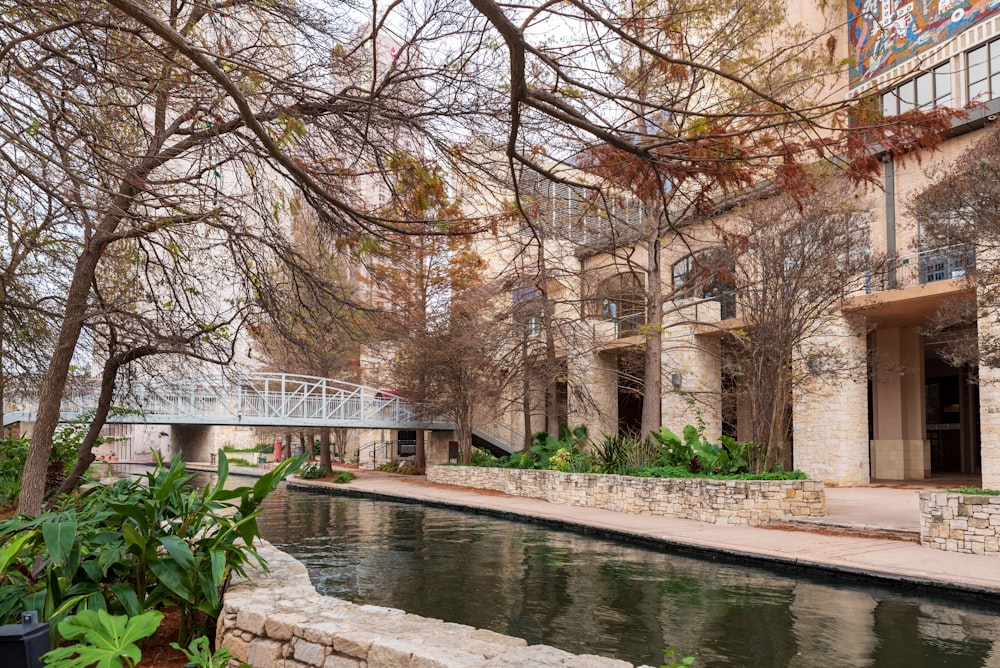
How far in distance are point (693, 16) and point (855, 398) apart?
18165 mm

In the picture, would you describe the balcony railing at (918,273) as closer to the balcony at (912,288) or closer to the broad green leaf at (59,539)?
the balcony at (912,288)

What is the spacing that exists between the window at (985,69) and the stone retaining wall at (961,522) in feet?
39.0

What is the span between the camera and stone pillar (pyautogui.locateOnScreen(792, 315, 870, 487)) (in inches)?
808

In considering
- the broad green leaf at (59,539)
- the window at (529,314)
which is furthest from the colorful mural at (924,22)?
the broad green leaf at (59,539)

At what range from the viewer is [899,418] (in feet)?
79.9

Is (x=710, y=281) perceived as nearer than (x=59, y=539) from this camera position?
No

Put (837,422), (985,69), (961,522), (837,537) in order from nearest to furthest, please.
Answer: (961,522) → (837,537) → (985,69) → (837,422)

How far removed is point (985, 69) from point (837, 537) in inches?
522

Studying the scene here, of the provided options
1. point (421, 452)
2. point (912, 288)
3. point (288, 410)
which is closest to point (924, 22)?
point (912, 288)

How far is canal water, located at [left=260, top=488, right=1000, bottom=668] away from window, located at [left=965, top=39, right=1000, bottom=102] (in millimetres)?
14628

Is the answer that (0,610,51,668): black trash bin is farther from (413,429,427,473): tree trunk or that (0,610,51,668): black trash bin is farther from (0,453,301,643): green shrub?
(413,429,427,473): tree trunk

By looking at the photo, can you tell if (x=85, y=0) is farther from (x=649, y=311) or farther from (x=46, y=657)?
(x=649, y=311)

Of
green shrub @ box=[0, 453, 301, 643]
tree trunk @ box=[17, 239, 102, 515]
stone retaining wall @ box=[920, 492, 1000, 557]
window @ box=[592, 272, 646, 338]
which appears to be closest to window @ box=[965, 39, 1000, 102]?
window @ box=[592, 272, 646, 338]

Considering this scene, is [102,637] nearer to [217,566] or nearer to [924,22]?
[217,566]
